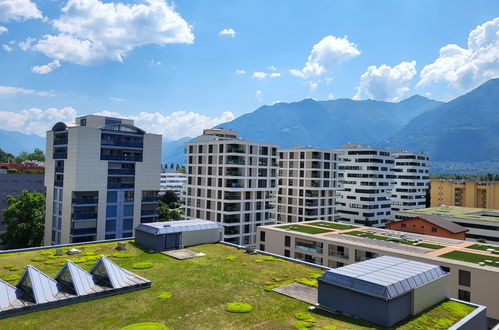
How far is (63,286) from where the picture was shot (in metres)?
30.2

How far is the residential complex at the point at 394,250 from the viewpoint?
42.7m

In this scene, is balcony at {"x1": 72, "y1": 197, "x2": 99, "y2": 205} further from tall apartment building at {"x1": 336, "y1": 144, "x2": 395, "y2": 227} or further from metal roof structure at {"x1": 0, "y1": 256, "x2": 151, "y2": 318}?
tall apartment building at {"x1": 336, "y1": 144, "x2": 395, "y2": 227}

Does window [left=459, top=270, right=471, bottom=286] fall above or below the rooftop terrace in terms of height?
below

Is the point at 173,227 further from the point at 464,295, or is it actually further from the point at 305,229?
the point at 464,295

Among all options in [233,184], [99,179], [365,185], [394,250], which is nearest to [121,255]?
[99,179]

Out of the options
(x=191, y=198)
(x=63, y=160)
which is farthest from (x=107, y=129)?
(x=191, y=198)

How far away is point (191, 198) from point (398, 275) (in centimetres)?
6417

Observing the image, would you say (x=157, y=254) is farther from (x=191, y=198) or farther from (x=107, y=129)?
(x=191, y=198)

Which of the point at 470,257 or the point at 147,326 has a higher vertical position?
the point at 470,257

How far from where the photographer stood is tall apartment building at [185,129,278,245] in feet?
259

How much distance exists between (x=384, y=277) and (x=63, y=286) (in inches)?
1066

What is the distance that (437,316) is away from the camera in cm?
2836

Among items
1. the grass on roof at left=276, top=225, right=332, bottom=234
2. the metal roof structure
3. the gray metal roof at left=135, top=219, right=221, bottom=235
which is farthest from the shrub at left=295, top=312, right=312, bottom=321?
the grass on roof at left=276, top=225, right=332, bottom=234

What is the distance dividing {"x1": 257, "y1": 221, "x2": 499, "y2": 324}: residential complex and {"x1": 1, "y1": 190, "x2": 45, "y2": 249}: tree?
4344 cm
